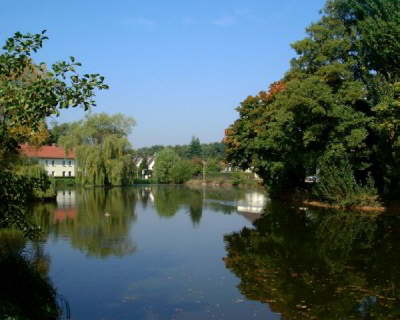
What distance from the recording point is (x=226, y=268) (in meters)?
13.0

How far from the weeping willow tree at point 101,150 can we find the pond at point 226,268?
115 feet

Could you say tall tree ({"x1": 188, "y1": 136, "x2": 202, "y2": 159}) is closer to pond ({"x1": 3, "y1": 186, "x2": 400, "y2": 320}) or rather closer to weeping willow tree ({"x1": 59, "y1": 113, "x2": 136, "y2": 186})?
weeping willow tree ({"x1": 59, "y1": 113, "x2": 136, "y2": 186})

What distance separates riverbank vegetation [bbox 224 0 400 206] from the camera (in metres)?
26.9

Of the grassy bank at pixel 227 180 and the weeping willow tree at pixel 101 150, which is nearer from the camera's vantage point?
the weeping willow tree at pixel 101 150

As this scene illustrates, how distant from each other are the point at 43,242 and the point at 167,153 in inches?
2888

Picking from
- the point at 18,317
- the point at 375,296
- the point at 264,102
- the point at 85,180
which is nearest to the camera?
the point at 18,317

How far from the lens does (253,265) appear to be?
13078 mm

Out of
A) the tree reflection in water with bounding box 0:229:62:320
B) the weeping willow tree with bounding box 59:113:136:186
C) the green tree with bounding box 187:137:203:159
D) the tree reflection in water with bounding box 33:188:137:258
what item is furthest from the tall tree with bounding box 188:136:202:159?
the tree reflection in water with bounding box 0:229:62:320

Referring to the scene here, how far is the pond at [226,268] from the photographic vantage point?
9117 mm

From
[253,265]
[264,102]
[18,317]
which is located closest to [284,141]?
[264,102]

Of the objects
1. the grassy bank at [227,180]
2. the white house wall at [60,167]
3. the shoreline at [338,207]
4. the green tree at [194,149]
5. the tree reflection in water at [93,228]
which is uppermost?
the green tree at [194,149]

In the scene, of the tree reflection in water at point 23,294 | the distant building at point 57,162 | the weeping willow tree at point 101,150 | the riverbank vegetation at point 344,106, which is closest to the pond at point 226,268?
the tree reflection in water at point 23,294

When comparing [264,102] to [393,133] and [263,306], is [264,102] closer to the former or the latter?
[393,133]

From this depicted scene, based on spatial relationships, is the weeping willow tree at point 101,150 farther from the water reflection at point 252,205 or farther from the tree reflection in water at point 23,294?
the tree reflection in water at point 23,294
